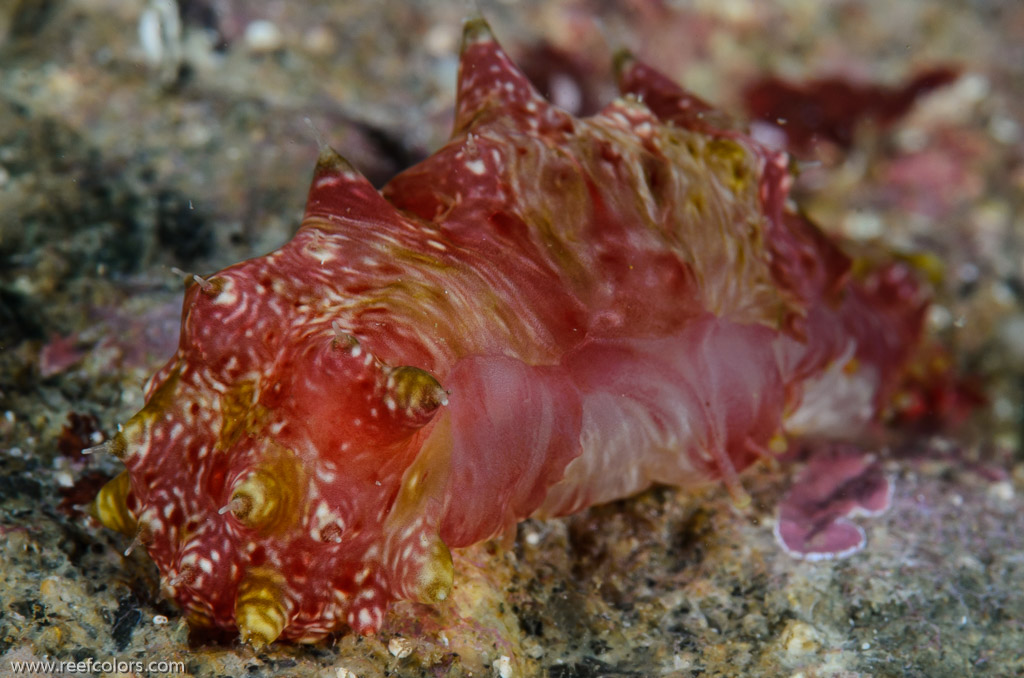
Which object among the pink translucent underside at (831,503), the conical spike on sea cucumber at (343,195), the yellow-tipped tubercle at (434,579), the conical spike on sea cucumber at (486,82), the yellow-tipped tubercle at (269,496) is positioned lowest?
the pink translucent underside at (831,503)

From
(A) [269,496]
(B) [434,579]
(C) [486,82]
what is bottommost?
(B) [434,579]

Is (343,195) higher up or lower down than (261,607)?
higher up

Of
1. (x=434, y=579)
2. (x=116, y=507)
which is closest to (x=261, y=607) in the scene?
(x=434, y=579)

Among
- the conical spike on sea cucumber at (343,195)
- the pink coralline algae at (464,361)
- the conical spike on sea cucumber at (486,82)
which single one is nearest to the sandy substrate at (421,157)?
the pink coralline algae at (464,361)

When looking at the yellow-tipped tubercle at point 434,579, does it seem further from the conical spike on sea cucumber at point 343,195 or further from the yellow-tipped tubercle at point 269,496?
the conical spike on sea cucumber at point 343,195

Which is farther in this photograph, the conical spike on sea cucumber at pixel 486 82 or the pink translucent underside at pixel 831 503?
the pink translucent underside at pixel 831 503

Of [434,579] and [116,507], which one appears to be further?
[116,507]

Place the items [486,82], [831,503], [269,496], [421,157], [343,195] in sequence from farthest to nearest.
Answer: [421,157]
[831,503]
[486,82]
[343,195]
[269,496]

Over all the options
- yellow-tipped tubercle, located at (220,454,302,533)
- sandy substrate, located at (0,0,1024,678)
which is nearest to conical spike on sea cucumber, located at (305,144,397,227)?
yellow-tipped tubercle, located at (220,454,302,533)

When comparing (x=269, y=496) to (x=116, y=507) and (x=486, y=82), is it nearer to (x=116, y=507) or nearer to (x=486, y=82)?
(x=116, y=507)
